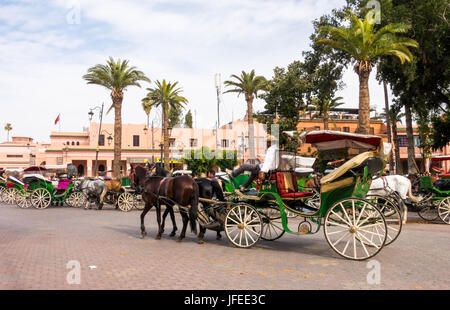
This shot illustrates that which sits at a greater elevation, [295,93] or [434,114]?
[295,93]

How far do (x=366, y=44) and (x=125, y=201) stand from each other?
13788mm

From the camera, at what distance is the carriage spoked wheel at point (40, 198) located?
1781 cm

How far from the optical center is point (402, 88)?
830 inches

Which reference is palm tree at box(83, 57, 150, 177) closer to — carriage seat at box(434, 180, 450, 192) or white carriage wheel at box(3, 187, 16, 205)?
white carriage wheel at box(3, 187, 16, 205)

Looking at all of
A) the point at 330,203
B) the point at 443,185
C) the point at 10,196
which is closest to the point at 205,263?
the point at 330,203

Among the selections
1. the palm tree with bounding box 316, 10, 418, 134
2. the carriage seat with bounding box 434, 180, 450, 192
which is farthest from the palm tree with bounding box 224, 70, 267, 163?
the carriage seat with bounding box 434, 180, 450, 192

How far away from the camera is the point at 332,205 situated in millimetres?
6785

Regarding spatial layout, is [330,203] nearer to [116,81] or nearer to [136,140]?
[116,81]

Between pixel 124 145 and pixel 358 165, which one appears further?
pixel 124 145

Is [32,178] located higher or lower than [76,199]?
higher

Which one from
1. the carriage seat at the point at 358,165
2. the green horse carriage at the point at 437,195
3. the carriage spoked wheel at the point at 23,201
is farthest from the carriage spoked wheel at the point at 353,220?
the carriage spoked wheel at the point at 23,201
